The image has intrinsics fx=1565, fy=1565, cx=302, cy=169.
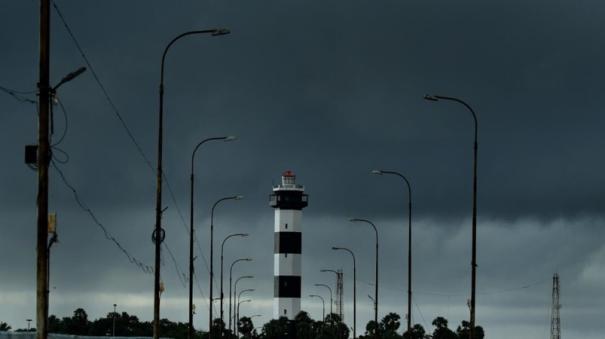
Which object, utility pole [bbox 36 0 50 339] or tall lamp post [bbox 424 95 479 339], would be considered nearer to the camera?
utility pole [bbox 36 0 50 339]

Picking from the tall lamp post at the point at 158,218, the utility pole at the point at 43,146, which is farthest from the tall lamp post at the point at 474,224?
the utility pole at the point at 43,146

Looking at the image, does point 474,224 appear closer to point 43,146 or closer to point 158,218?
point 158,218

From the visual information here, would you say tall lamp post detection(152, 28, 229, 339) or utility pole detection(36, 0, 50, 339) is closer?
utility pole detection(36, 0, 50, 339)

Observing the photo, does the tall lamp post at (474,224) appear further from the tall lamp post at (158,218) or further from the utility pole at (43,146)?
the utility pole at (43,146)

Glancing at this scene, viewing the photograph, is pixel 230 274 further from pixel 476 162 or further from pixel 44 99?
pixel 44 99

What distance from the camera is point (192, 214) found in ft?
303

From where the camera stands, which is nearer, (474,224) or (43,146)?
(43,146)

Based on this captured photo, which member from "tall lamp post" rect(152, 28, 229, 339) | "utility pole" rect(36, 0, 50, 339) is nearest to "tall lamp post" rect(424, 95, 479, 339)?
"tall lamp post" rect(152, 28, 229, 339)

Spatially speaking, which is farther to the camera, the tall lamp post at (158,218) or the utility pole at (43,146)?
the tall lamp post at (158,218)

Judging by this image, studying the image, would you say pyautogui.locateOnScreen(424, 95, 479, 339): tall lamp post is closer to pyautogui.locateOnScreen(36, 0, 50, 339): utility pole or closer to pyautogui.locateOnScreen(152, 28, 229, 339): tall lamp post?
pyautogui.locateOnScreen(152, 28, 229, 339): tall lamp post

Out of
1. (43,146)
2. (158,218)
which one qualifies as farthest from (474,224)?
(43,146)

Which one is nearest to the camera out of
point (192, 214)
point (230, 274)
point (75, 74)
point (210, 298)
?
point (75, 74)

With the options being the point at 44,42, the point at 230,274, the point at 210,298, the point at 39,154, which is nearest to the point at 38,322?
the point at 39,154

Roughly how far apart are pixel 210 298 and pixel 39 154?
8143cm
